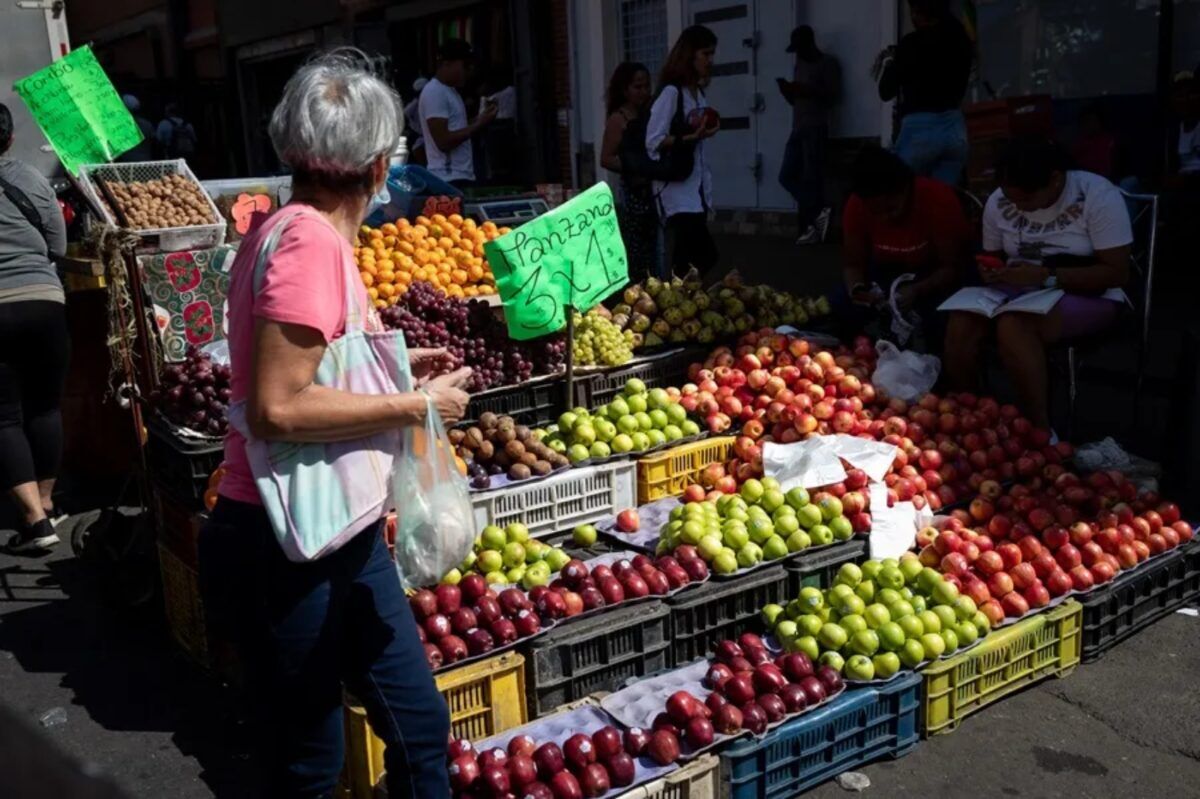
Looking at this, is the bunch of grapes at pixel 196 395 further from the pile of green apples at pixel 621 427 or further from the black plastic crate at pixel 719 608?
the black plastic crate at pixel 719 608

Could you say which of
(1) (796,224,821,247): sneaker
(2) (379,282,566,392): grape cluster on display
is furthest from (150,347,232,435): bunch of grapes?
(1) (796,224,821,247): sneaker

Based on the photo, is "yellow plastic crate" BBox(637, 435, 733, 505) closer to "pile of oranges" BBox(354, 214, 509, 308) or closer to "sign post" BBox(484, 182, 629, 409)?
"sign post" BBox(484, 182, 629, 409)

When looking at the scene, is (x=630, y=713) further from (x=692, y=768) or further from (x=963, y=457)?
(x=963, y=457)

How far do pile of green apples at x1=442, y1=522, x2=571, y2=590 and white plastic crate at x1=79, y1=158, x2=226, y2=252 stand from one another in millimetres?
2399

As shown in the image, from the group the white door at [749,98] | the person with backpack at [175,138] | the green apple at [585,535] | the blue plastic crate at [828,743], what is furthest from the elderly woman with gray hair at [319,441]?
the person with backpack at [175,138]

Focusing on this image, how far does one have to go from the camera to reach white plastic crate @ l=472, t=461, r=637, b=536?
15.3 ft

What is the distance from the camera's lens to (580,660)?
3768 millimetres

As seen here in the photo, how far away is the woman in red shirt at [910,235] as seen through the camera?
590cm

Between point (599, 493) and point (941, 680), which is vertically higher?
point (599, 493)

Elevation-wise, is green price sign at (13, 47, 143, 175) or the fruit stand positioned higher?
green price sign at (13, 47, 143, 175)

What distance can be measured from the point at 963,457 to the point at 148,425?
11.3ft

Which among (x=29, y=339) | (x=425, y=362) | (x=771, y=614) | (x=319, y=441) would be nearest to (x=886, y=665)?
(x=771, y=614)

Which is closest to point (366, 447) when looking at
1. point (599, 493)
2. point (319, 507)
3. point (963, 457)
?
point (319, 507)

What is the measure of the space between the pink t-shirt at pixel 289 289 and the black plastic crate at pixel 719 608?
1.91 m
